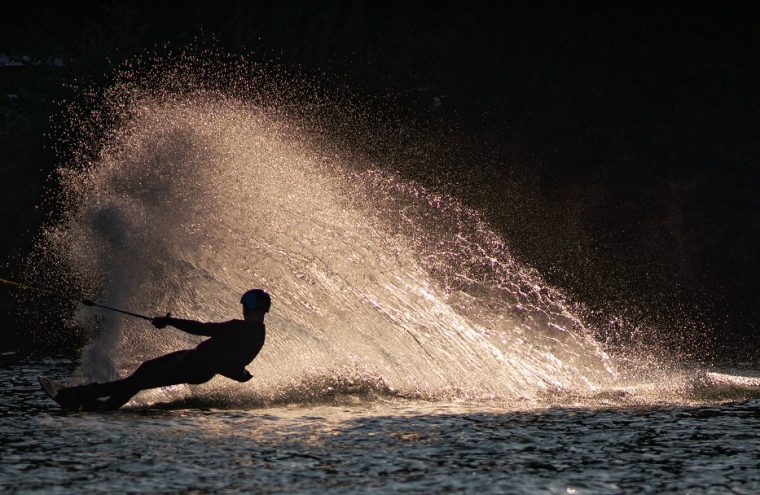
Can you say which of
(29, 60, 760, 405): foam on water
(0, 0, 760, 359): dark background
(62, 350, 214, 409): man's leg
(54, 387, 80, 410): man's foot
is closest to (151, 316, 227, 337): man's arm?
(62, 350, 214, 409): man's leg

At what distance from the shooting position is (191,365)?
1545cm

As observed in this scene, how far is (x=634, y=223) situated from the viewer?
164ft

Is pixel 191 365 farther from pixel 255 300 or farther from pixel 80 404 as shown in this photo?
pixel 80 404

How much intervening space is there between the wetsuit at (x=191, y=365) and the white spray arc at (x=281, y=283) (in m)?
0.94

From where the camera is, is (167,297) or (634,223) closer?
(167,297)

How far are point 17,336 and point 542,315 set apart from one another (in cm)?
1126

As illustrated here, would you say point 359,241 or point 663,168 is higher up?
point 663,168

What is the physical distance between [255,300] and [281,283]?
3.80 m

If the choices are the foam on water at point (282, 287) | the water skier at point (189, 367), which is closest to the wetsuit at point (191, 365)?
the water skier at point (189, 367)

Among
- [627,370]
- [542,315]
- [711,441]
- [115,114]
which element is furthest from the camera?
[115,114]

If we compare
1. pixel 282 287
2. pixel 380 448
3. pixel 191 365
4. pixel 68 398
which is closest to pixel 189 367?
pixel 191 365

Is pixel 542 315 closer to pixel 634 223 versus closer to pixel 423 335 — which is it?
pixel 423 335

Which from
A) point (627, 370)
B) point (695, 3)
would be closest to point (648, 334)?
point (627, 370)

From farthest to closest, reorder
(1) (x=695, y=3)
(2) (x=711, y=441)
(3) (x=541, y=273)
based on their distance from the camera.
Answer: (1) (x=695, y=3) < (3) (x=541, y=273) < (2) (x=711, y=441)
